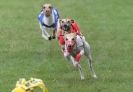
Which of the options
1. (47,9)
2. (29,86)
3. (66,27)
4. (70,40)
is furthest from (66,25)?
(29,86)

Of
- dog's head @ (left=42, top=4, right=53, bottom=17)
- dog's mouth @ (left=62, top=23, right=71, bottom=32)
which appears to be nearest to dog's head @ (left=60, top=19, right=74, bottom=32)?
dog's mouth @ (left=62, top=23, right=71, bottom=32)

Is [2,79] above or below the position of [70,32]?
below

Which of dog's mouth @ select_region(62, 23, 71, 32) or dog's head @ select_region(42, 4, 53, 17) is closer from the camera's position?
dog's mouth @ select_region(62, 23, 71, 32)

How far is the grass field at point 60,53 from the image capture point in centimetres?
1147

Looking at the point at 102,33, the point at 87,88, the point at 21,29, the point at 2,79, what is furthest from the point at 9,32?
the point at 87,88

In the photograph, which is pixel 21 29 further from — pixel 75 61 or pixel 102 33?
pixel 75 61

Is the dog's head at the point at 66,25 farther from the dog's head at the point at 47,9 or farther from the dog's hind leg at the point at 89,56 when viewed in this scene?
the dog's head at the point at 47,9

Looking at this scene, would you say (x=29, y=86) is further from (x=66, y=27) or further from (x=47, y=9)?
(x=47, y=9)

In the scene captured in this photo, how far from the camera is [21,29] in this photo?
1786 centimetres

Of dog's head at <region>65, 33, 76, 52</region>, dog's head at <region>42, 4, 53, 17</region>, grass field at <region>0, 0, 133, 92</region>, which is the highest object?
dog's head at <region>42, 4, 53, 17</region>

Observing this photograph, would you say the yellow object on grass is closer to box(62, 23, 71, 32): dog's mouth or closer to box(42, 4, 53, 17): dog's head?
box(62, 23, 71, 32): dog's mouth

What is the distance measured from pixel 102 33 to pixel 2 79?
18.8 feet

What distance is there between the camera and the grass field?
11.5 meters

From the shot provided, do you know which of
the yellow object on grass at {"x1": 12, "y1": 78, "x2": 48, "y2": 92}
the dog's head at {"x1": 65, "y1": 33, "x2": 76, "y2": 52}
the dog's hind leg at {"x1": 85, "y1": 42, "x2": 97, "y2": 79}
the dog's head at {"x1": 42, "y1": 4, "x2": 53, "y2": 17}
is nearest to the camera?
the yellow object on grass at {"x1": 12, "y1": 78, "x2": 48, "y2": 92}
